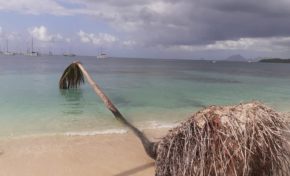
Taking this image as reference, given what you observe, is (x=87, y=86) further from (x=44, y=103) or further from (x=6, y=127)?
(x=6, y=127)

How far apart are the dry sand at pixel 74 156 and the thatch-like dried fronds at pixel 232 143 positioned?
335 centimetres

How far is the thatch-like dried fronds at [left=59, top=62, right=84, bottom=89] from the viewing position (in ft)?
61.3

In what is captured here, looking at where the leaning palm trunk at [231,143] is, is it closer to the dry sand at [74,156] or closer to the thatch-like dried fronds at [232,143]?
the thatch-like dried fronds at [232,143]

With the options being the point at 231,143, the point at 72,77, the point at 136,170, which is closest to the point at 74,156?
the point at 136,170

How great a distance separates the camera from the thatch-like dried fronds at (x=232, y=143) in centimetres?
506

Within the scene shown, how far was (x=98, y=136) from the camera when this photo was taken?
39.5ft

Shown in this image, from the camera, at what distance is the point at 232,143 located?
5043 mm

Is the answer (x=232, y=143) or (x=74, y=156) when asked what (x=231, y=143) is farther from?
(x=74, y=156)

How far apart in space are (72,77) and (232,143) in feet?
53.8

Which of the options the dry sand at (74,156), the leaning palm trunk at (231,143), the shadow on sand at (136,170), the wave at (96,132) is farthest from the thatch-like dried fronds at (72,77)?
the leaning palm trunk at (231,143)

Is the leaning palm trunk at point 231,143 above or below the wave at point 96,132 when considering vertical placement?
above

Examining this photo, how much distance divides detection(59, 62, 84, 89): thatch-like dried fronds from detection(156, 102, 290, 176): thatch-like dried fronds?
43.1 feet

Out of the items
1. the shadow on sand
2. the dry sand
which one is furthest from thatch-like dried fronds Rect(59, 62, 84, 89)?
the shadow on sand

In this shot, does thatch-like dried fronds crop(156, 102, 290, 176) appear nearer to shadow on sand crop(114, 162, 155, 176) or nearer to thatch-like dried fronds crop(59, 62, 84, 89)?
shadow on sand crop(114, 162, 155, 176)
